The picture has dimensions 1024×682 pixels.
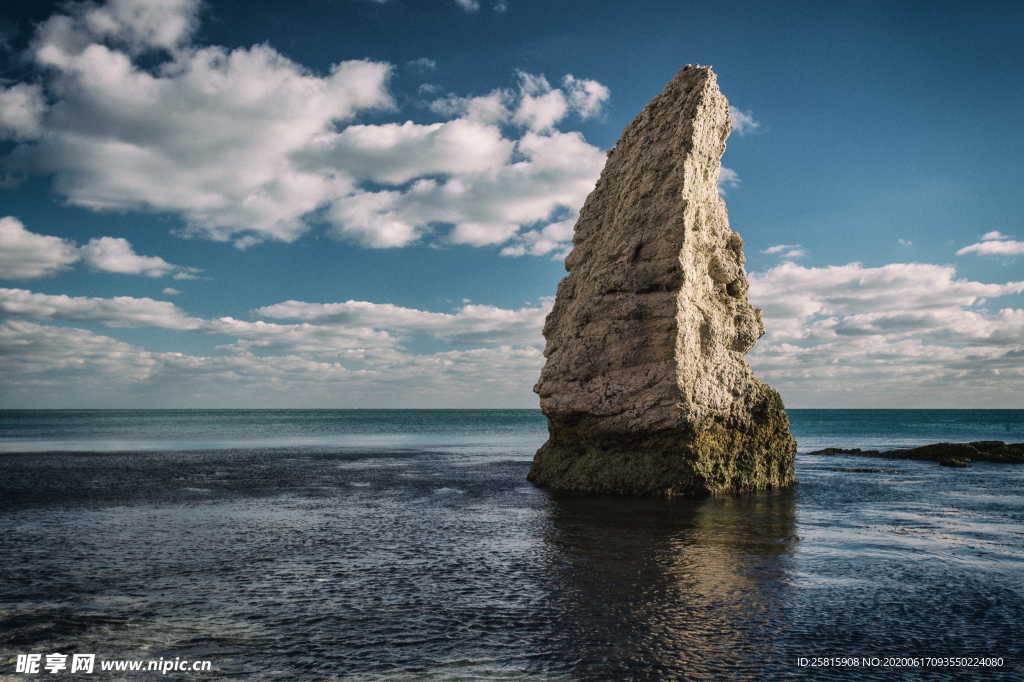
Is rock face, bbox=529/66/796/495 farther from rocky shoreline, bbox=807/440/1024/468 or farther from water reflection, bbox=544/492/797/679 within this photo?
rocky shoreline, bbox=807/440/1024/468

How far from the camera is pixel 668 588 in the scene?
10.8 meters

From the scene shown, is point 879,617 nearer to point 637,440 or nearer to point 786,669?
point 786,669

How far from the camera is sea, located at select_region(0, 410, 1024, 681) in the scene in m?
7.84

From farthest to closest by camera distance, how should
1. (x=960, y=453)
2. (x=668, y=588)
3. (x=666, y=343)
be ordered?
(x=960, y=453) → (x=666, y=343) → (x=668, y=588)

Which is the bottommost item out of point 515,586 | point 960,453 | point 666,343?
point 960,453

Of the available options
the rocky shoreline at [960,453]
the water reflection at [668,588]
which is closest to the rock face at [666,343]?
the water reflection at [668,588]

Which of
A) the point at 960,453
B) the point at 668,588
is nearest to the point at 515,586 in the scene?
the point at 668,588

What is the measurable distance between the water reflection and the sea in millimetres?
51

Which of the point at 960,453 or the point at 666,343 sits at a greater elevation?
the point at 666,343

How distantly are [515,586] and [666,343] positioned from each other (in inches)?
470

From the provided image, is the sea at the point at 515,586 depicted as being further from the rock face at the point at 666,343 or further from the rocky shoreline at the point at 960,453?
the rocky shoreline at the point at 960,453

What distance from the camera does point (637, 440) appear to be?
21.6m

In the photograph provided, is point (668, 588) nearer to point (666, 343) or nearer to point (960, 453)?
point (666, 343)

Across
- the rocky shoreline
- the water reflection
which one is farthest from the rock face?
the rocky shoreline
